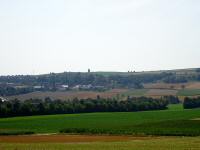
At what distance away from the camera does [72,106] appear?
384ft

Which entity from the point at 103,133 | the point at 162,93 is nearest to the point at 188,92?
the point at 162,93

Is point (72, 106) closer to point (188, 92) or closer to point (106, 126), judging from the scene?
point (106, 126)

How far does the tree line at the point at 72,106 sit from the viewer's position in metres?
107

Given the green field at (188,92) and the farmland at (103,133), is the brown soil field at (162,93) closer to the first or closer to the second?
the green field at (188,92)

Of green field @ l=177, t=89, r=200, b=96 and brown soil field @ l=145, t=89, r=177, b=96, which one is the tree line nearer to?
green field @ l=177, t=89, r=200, b=96

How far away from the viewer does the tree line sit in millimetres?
107231

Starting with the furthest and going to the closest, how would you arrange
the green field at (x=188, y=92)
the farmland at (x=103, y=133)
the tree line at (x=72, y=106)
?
the green field at (x=188, y=92)
the tree line at (x=72, y=106)
the farmland at (x=103, y=133)

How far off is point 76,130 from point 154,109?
56.5 m

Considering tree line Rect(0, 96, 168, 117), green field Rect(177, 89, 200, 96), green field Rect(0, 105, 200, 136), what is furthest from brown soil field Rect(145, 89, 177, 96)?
green field Rect(0, 105, 200, 136)

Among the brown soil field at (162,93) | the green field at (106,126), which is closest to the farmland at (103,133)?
the green field at (106,126)

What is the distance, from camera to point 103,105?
12056 centimetres

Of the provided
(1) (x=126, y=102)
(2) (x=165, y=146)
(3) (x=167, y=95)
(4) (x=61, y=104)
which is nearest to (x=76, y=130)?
(2) (x=165, y=146)

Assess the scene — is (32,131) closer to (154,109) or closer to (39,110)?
(39,110)

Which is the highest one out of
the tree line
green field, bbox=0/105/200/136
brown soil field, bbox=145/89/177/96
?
brown soil field, bbox=145/89/177/96
